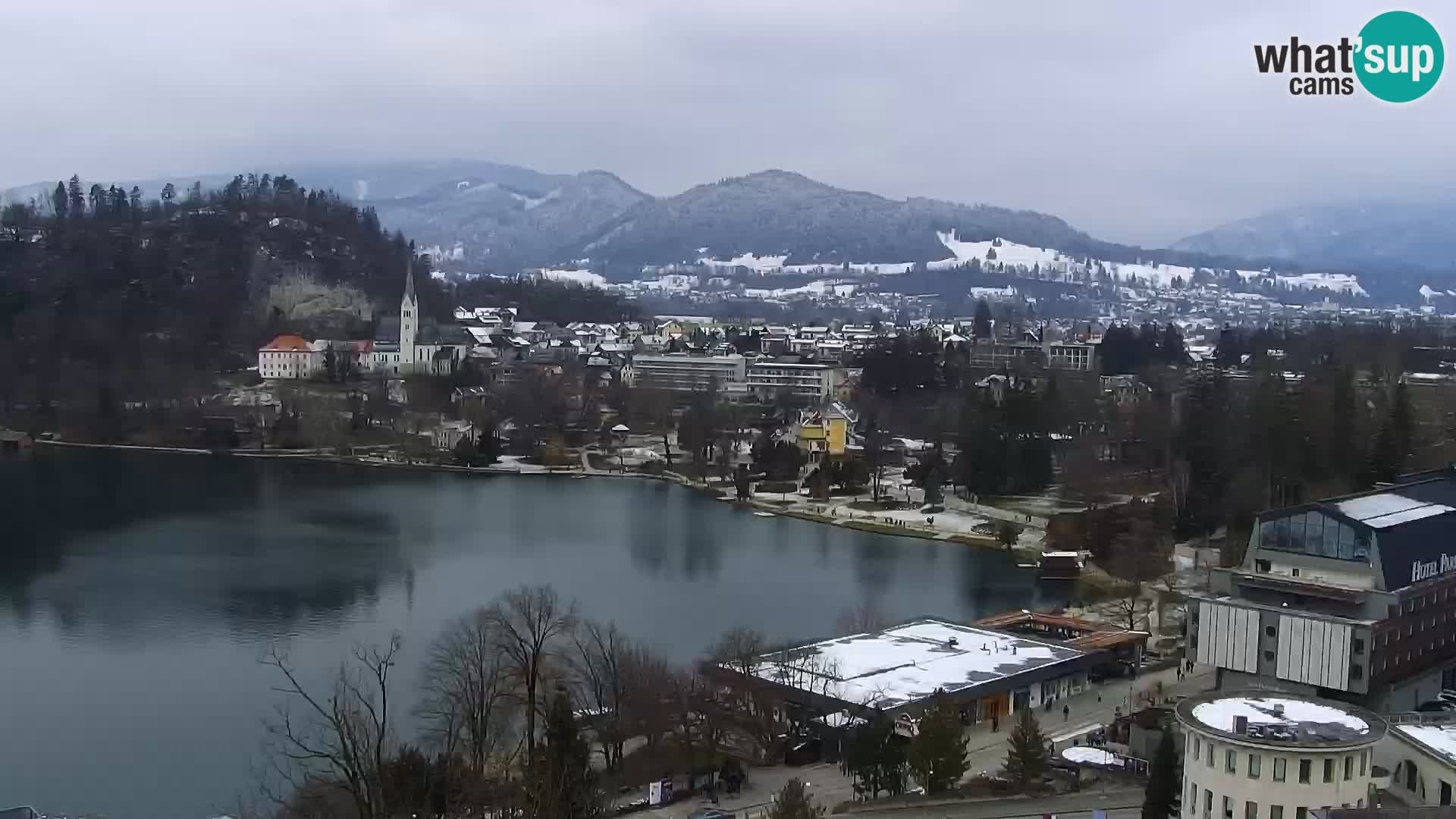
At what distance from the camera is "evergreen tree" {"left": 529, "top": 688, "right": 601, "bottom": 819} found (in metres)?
3.98

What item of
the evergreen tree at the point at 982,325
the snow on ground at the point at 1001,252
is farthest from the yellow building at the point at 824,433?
the snow on ground at the point at 1001,252

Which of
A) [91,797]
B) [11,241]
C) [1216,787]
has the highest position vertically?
[11,241]

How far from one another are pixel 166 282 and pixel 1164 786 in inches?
783

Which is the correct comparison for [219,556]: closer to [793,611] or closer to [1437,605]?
[793,611]

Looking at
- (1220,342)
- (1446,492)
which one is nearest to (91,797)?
(1446,492)

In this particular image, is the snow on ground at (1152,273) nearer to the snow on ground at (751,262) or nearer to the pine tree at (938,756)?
the snow on ground at (751,262)

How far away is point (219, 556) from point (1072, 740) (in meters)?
6.14

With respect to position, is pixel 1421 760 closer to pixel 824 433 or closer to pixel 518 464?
pixel 824 433

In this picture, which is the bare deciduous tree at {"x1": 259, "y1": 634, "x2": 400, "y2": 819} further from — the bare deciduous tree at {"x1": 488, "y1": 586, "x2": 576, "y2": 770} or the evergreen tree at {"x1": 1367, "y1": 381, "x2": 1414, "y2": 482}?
the evergreen tree at {"x1": 1367, "y1": 381, "x2": 1414, "y2": 482}

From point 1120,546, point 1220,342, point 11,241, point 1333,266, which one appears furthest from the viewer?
point 1333,266

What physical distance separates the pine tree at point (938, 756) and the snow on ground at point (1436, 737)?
134 centimetres

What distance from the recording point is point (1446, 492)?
673 centimetres

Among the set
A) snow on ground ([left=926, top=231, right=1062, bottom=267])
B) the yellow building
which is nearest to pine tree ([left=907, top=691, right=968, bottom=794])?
the yellow building

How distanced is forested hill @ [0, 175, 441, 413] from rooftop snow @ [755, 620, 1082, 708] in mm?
13052
